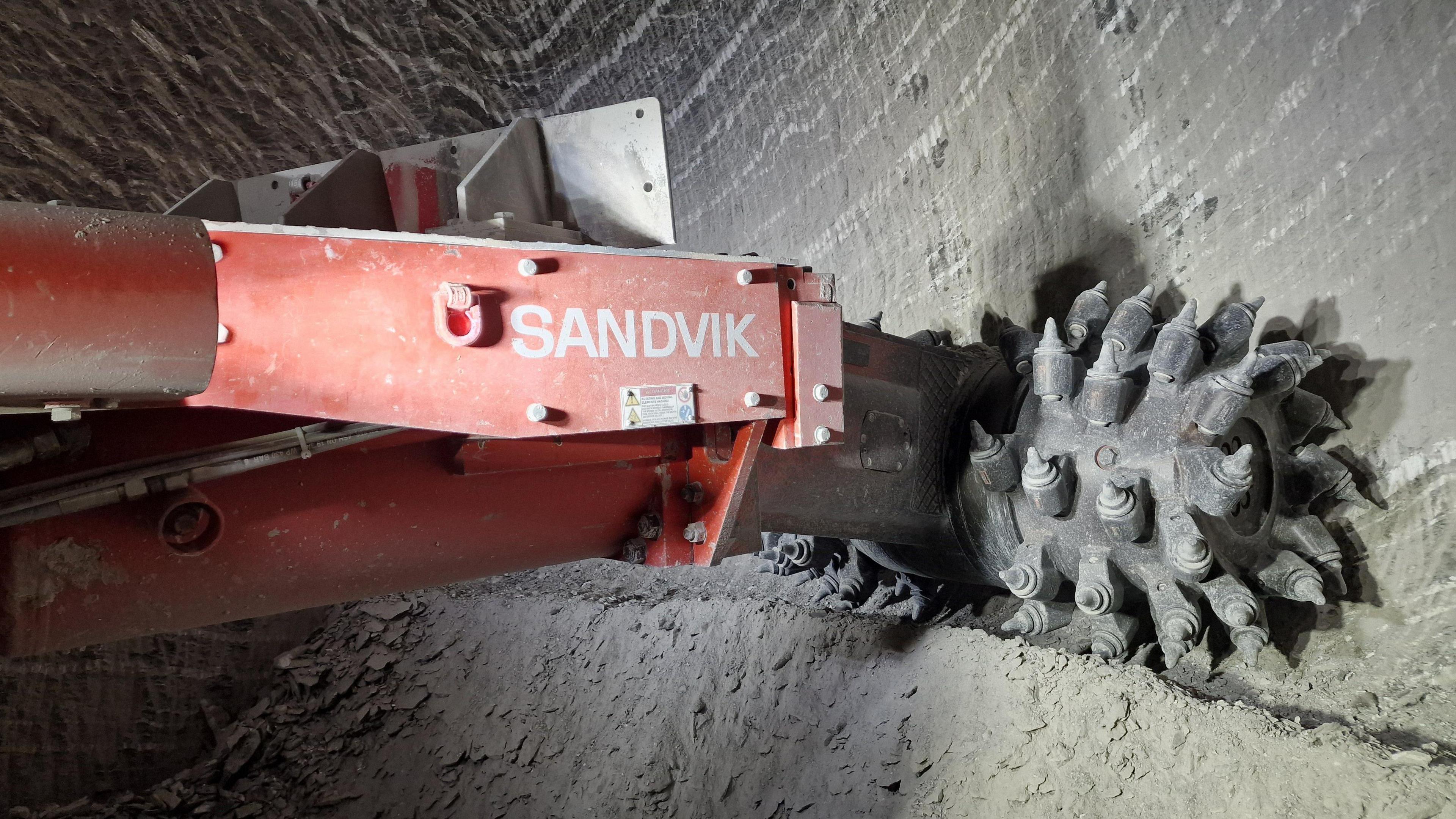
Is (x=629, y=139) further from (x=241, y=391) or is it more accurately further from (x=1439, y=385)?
(x=1439, y=385)

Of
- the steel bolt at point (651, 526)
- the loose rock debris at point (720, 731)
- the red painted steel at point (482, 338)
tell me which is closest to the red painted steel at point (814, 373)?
the red painted steel at point (482, 338)

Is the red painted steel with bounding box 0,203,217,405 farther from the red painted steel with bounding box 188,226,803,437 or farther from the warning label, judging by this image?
the warning label

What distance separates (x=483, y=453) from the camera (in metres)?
1.61

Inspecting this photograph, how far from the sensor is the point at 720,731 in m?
2.56

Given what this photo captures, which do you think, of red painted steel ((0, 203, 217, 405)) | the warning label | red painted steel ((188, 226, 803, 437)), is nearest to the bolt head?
red painted steel ((188, 226, 803, 437))

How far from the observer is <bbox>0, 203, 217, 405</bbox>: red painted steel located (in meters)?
1.01

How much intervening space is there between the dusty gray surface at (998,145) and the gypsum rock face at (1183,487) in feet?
0.47

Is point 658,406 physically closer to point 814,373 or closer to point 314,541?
point 814,373

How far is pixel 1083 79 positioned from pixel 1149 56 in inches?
7.4

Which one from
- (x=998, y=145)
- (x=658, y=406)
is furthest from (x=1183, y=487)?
(x=998, y=145)

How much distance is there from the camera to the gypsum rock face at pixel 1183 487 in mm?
1682

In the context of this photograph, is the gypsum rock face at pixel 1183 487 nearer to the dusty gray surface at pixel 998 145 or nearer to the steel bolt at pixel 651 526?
the dusty gray surface at pixel 998 145

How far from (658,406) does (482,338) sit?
299 millimetres

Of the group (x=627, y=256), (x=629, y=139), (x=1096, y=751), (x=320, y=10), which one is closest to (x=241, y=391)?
(x=627, y=256)
